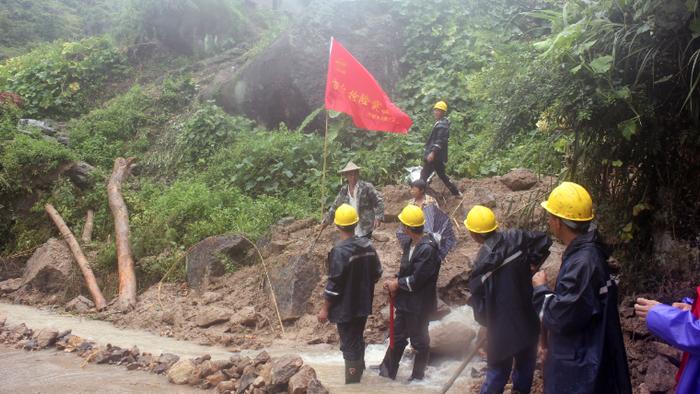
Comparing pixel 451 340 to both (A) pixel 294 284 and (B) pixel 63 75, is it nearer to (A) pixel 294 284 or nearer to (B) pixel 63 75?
(A) pixel 294 284

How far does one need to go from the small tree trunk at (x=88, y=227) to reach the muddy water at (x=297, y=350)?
2003mm

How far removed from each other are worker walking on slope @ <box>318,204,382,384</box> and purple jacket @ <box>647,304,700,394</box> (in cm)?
270

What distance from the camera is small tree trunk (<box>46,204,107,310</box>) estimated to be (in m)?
9.09

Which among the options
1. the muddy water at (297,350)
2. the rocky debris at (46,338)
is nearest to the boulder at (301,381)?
the muddy water at (297,350)

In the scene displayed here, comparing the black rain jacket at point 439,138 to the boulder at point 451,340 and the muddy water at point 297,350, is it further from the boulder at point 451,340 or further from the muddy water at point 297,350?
the boulder at point 451,340

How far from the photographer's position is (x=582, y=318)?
3.05 metres

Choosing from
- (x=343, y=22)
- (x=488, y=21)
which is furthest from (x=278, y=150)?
(x=488, y=21)

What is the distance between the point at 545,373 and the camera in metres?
3.33

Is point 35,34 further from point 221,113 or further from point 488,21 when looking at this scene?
point 488,21

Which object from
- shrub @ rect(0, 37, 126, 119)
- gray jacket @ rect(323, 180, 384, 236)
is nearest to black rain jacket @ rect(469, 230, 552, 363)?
gray jacket @ rect(323, 180, 384, 236)

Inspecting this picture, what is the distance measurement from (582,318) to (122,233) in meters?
9.07

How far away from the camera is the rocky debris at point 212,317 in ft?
24.9

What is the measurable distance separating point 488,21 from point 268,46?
6165mm

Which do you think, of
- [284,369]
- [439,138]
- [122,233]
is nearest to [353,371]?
[284,369]
